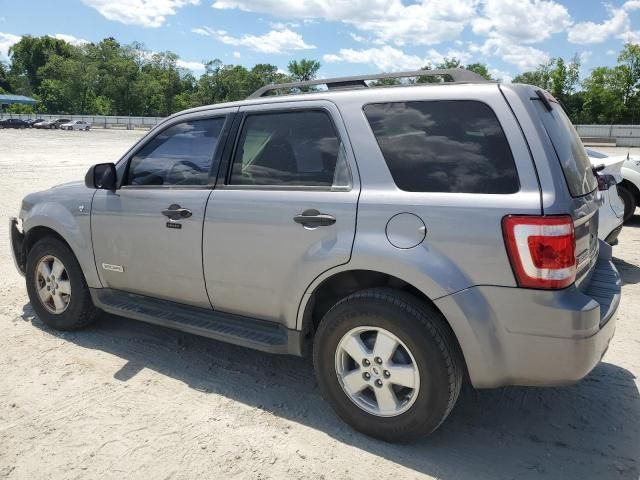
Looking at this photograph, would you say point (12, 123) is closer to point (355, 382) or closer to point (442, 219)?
point (355, 382)

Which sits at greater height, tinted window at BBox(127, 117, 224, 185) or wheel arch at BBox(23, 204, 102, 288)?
tinted window at BBox(127, 117, 224, 185)

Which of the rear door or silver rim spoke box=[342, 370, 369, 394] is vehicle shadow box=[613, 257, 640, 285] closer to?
silver rim spoke box=[342, 370, 369, 394]

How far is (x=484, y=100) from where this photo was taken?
108 inches

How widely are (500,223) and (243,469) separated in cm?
174

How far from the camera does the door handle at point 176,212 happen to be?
141 inches

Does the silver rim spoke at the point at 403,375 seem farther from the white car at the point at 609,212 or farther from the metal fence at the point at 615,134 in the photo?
the metal fence at the point at 615,134

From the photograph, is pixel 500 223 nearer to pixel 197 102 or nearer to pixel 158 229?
pixel 158 229

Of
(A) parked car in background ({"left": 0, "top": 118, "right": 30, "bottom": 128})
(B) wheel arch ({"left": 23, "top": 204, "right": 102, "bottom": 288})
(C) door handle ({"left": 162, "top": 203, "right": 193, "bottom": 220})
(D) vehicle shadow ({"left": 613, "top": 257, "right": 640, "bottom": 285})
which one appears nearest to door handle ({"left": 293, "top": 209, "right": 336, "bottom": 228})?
(C) door handle ({"left": 162, "top": 203, "right": 193, "bottom": 220})

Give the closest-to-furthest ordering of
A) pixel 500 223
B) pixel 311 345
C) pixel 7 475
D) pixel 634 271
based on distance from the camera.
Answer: pixel 500 223, pixel 7 475, pixel 311 345, pixel 634 271

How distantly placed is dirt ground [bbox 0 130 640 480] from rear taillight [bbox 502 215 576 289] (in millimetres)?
1018

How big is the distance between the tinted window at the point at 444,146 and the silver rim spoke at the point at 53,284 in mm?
2861

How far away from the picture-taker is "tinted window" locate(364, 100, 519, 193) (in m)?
2.67

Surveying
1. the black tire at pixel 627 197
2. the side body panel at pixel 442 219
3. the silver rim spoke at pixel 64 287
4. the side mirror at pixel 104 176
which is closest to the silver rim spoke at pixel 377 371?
the side body panel at pixel 442 219

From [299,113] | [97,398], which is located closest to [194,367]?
[97,398]
